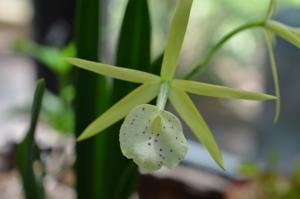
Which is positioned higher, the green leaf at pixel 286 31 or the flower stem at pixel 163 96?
the green leaf at pixel 286 31

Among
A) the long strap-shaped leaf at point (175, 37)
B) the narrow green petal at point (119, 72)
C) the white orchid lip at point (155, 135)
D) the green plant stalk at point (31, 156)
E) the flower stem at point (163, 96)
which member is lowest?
the green plant stalk at point (31, 156)

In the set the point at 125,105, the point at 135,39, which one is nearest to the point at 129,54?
the point at 135,39

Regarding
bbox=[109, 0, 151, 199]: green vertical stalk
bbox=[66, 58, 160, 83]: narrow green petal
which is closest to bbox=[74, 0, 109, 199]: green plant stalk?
bbox=[109, 0, 151, 199]: green vertical stalk

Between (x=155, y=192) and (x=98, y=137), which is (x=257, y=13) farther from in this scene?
(x=98, y=137)

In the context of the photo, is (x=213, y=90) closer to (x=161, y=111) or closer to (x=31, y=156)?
(x=161, y=111)

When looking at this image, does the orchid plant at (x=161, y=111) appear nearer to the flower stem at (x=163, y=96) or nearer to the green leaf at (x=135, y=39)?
the flower stem at (x=163, y=96)

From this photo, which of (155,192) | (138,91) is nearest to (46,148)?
(155,192)

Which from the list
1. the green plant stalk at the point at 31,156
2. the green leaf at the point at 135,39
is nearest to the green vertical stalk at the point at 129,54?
the green leaf at the point at 135,39

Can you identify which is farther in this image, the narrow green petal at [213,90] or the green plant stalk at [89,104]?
the green plant stalk at [89,104]
